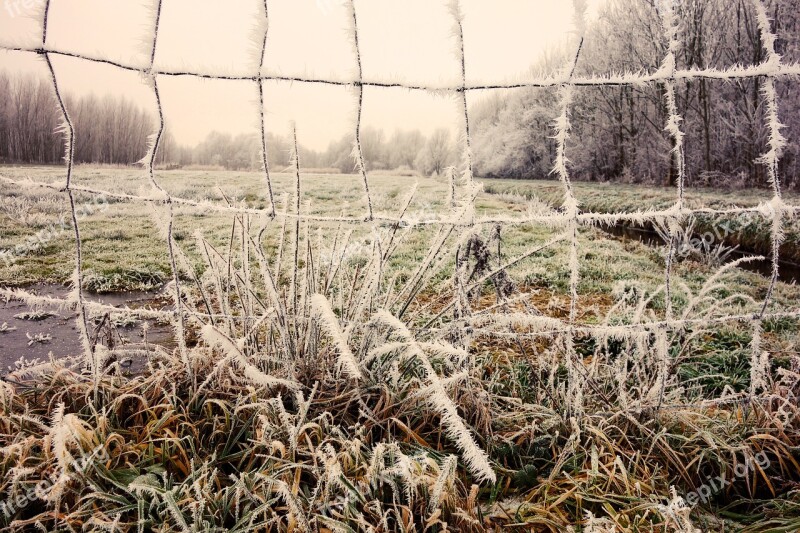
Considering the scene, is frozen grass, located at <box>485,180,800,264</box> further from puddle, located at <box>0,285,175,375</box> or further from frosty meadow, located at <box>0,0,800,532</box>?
puddle, located at <box>0,285,175,375</box>

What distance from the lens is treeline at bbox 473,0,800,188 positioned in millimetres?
11734

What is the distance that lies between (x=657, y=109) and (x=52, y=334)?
16.2 m

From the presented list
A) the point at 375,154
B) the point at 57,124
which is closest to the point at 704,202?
the point at 375,154

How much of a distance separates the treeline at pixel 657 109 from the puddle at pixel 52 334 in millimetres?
9086

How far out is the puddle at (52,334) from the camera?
85.0 inches

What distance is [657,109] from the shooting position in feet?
47.4

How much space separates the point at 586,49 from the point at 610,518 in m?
16.2

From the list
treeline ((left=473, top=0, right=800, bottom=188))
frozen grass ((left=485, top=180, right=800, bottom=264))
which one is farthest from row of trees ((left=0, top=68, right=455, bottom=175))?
treeline ((left=473, top=0, right=800, bottom=188))

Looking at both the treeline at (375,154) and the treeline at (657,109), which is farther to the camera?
the treeline at (657,109)

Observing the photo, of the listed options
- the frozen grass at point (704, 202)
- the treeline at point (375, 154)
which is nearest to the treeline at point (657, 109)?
the frozen grass at point (704, 202)

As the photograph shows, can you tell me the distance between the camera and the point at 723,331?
3219 mm

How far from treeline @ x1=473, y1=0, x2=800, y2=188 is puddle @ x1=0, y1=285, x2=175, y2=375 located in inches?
358

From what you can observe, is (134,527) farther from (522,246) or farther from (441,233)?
(522,246)

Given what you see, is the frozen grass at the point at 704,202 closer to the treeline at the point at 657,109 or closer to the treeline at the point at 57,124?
the treeline at the point at 657,109
